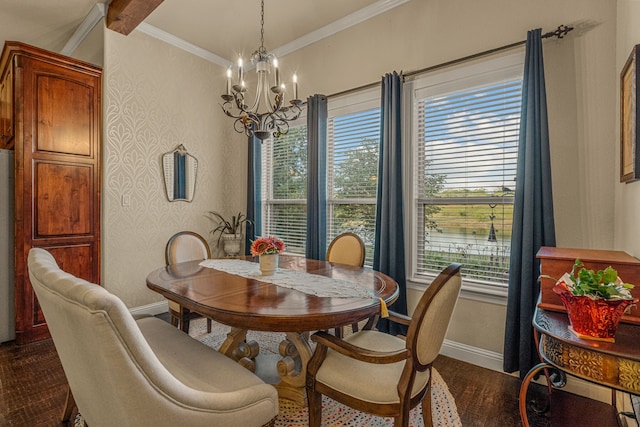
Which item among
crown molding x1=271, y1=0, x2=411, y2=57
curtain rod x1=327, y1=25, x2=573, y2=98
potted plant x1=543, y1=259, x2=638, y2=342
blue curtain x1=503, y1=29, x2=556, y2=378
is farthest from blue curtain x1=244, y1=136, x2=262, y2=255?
potted plant x1=543, y1=259, x2=638, y2=342

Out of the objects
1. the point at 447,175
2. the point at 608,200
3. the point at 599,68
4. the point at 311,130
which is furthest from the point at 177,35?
the point at 608,200

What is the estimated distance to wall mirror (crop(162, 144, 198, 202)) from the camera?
12.3 ft

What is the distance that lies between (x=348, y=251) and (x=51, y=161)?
2810mm

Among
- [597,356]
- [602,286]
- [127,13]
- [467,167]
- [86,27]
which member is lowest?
[597,356]

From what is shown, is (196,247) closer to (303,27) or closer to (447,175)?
(447,175)

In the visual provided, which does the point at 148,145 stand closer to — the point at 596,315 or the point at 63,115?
the point at 63,115

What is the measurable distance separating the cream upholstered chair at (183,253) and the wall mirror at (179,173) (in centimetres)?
114

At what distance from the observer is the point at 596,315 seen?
110cm

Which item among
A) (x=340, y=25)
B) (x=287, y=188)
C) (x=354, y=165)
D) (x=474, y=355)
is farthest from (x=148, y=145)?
(x=474, y=355)

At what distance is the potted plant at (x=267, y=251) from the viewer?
6.81ft

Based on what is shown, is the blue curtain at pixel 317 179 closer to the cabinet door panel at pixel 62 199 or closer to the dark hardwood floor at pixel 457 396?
the dark hardwood floor at pixel 457 396

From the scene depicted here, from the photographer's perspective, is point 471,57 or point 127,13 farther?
point 127,13

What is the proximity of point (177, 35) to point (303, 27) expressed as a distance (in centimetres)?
149

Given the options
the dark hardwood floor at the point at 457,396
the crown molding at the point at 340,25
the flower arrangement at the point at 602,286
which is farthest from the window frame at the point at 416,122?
the flower arrangement at the point at 602,286
